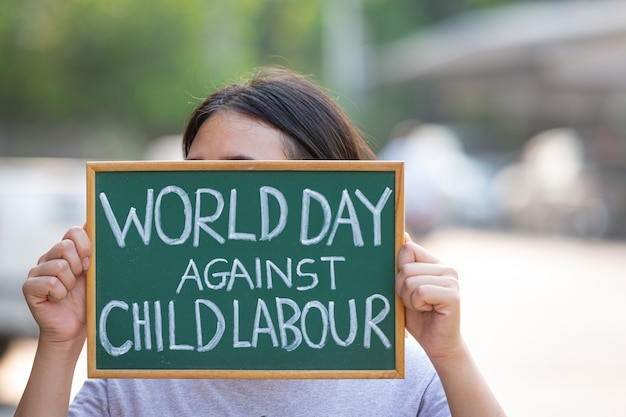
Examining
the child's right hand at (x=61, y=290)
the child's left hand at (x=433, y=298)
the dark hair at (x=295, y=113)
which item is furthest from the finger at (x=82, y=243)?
the child's left hand at (x=433, y=298)

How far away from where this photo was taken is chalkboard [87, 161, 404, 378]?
2.30 metres

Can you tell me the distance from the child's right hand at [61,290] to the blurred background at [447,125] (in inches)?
33.3

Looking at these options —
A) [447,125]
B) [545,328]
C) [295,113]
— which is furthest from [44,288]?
[447,125]

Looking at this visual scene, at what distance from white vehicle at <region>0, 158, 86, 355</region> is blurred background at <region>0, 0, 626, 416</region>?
0.01m

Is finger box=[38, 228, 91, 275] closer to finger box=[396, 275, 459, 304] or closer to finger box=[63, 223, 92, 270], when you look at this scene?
finger box=[63, 223, 92, 270]

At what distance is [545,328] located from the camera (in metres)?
9.70

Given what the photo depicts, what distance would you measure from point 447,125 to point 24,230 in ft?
83.6

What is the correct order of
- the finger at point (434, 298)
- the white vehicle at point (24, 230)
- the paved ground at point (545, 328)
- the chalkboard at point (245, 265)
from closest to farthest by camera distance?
the finger at point (434, 298) → the chalkboard at point (245, 265) → the paved ground at point (545, 328) → the white vehicle at point (24, 230)

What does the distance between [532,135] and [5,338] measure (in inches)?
893

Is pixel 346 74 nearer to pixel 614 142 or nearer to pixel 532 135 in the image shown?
pixel 532 135

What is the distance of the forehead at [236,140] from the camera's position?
239 centimetres

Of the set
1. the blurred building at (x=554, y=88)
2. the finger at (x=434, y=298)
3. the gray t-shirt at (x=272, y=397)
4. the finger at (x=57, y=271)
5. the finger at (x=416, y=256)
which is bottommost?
the gray t-shirt at (x=272, y=397)

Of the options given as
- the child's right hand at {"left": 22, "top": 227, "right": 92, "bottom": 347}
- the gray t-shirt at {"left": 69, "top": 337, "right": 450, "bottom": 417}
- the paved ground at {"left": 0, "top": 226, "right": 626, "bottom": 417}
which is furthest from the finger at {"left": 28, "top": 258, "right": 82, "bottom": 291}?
the paved ground at {"left": 0, "top": 226, "right": 626, "bottom": 417}

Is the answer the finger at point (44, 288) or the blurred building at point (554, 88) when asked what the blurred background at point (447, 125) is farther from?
the finger at point (44, 288)
